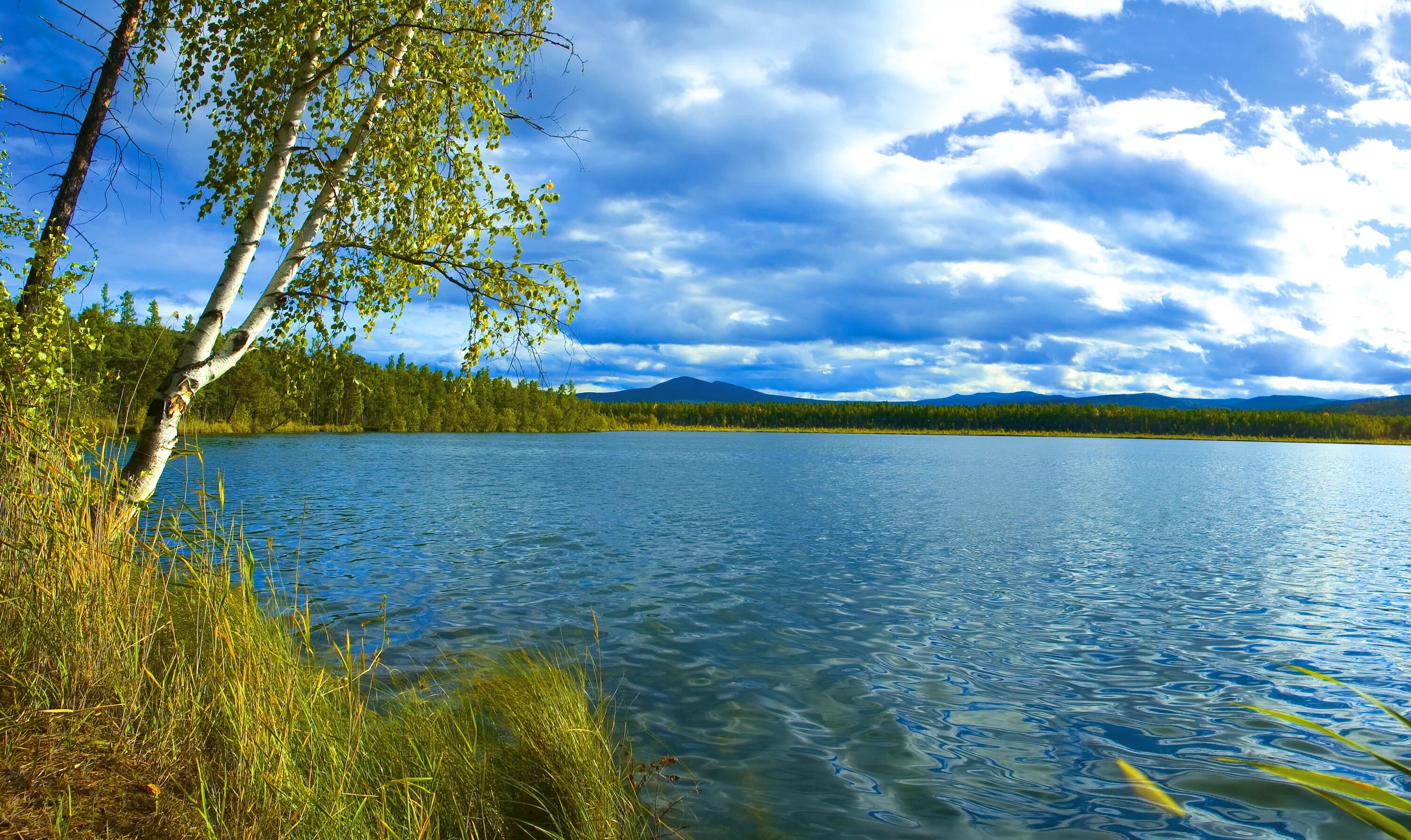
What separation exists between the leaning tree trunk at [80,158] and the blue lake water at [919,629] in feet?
19.1

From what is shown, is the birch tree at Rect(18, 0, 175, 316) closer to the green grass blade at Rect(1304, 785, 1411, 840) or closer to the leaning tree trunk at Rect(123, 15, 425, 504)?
the leaning tree trunk at Rect(123, 15, 425, 504)

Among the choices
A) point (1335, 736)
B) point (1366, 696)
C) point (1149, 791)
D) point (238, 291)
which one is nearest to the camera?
point (1335, 736)

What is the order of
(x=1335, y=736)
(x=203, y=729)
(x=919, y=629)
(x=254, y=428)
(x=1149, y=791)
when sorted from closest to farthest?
1. (x=1335, y=736)
2. (x=203, y=729)
3. (x=1149, y=791)
4. (x=919, y=629)
5. (x=254, y=428)

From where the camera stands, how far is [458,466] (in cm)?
5053

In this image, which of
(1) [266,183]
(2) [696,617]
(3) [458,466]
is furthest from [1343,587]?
(3) [458,466]

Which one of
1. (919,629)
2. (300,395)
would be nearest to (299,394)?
(300,395)

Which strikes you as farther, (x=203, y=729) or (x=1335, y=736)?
(x=203, y=729)

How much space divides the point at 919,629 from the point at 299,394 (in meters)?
9.89

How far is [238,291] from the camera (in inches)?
328

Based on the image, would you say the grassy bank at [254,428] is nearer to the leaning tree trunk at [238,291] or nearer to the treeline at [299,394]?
the treeline at [299,394]

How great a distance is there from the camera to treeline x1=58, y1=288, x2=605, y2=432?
920 cm

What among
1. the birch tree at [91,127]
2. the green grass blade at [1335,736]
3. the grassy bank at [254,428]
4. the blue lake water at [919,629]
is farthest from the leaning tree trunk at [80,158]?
the grassy bank at [254,428]

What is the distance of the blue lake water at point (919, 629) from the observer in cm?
736

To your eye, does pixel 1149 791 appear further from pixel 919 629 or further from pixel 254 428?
pixel 254 428
